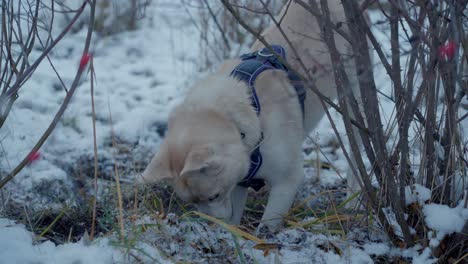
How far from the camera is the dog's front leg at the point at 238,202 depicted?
3283 millimetres

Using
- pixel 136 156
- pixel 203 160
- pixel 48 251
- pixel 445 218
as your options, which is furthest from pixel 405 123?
pixel 136 156

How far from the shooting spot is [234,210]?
332 cm

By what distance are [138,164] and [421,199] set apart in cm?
225

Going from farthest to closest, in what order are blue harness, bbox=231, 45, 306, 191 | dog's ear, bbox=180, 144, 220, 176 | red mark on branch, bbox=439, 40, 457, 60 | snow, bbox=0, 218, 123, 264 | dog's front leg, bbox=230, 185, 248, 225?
dog's front leg, bbox=230, 185, 248, 225 → blue harness, bbox=231, 45, 306, 191 → dog's ear, bbox=180, 144, 220, 176 → snow, bbox=0, 218, 123, 264 → red mark on branch, bbox=439, 40, 457, 60

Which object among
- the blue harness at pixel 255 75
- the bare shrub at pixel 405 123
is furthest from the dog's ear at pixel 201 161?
the bare shrub at pixel 405 123

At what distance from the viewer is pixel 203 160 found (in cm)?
271

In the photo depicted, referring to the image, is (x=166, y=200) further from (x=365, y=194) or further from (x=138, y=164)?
(x=365, y=194)

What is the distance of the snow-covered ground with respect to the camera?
92.8 inches

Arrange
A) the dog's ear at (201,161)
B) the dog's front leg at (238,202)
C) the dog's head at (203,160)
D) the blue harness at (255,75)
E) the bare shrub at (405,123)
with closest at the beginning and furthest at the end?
the bare shrub at (405,123) < the dog's ear at (201,161) < the dog's head at (203,160) < the blue harness at (255,75) < the dog's front leg at (238,202)

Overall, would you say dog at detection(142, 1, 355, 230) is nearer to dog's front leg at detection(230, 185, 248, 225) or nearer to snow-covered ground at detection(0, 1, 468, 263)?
dog's front leg at detection(230, 185, 248, 225)

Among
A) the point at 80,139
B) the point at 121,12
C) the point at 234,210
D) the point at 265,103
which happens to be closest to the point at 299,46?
the point at 265,103

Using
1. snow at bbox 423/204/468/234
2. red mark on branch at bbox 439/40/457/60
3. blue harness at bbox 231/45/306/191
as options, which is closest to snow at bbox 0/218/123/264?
blue harness at bbox 231/45/306/191

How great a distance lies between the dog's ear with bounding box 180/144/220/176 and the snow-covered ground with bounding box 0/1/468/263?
215 mm

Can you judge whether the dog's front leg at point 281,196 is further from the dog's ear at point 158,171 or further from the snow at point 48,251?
the snow at point 48,251
